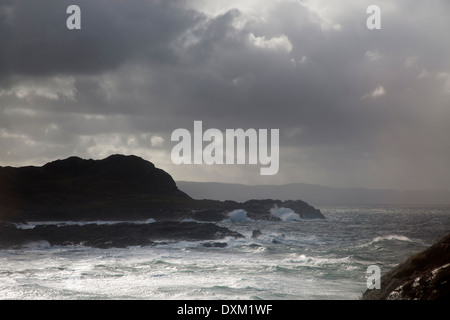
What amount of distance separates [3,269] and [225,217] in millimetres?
73307

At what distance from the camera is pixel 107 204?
103 metres

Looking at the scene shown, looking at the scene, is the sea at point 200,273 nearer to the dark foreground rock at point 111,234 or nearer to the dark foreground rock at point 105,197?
the dark foreground rock at point 111,234

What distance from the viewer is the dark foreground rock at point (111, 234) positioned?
5028 centimetres

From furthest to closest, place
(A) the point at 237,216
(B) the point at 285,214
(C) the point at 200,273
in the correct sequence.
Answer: (B) the point at 285,214
(A) the point at 237,216
(C) the point at 200,273

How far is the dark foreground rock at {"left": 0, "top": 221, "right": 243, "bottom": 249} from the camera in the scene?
5028cm

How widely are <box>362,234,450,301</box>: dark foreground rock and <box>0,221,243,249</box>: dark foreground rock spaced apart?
36.6 m

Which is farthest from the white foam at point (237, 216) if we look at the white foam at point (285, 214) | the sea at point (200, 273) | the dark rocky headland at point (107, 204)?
the sea at point (200, 273)

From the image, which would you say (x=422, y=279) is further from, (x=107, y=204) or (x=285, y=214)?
(x=285, y=214)

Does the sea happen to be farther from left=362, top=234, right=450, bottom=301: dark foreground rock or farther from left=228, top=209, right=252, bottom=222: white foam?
left=228, top=209, right=252, bottom=222: white foam

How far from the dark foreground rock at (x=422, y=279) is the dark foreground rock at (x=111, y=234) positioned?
120ft

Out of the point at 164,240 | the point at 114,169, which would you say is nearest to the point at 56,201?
the point at 114,169

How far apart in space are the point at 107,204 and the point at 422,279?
96.5 m

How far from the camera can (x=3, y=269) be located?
1228 inches

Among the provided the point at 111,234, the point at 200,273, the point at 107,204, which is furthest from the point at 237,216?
the point at 200,273
